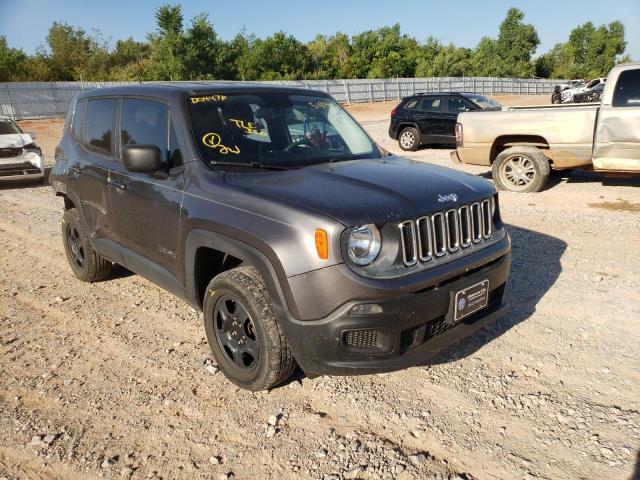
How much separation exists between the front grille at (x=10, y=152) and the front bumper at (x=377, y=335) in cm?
→ 1074

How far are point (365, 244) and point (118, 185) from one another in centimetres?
235

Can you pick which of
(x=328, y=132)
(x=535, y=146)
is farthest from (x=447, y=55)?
(x=328, y=132)

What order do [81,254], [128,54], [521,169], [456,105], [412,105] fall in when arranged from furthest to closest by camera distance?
[128,54] → [412,105] → [456,105] → [521,169] → [81,254]

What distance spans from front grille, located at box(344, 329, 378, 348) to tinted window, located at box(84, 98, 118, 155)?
9.15 ft

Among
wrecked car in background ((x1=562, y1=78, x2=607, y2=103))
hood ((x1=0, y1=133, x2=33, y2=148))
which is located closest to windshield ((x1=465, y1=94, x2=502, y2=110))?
hood ((x1=0, y1=133, x2=33, y2=148))

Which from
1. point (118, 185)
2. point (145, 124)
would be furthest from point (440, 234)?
point (118, 185)

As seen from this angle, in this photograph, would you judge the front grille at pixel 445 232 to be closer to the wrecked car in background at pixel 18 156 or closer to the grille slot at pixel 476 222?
the grille slot at pixel 476 222

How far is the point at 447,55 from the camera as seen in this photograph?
6338 cm

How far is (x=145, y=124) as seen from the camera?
12.5 feet

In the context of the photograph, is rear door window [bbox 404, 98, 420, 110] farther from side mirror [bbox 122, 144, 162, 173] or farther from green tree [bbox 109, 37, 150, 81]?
green tree [bbox 109, 37, 150, 81]

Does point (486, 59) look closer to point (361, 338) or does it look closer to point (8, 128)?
point (8, 128)

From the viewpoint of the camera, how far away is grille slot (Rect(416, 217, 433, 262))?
272cm

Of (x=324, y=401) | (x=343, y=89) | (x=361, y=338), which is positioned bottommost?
Result: (x=324, y=401)

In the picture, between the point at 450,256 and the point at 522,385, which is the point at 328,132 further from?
the point at 522,385
